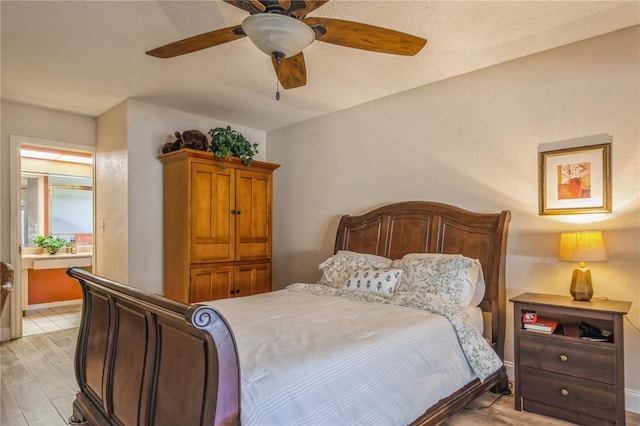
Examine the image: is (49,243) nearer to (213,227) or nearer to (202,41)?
(213,227)

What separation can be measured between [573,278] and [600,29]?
67.2 inches

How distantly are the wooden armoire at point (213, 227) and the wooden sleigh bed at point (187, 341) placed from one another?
140cm

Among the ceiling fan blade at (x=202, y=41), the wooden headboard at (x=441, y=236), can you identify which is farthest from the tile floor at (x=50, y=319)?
the ceiling fan blade at (x=202, y=41)

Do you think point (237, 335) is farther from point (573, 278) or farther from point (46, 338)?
point (46, 338)

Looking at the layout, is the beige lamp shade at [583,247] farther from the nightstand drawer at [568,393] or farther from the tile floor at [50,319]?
the tile floor at [50,319]

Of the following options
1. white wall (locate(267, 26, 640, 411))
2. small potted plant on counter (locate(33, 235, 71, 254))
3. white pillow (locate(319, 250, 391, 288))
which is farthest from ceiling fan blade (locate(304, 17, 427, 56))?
small potted plant on counter (locate(33, 235, 71, 254))

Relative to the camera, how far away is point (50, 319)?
4855mm

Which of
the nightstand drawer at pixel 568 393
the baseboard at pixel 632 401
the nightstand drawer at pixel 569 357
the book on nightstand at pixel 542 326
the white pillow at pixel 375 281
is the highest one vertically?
the white pillow at pixel 375 281

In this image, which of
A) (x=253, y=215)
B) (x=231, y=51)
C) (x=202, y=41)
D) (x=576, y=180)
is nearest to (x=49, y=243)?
(x=253, y=215)

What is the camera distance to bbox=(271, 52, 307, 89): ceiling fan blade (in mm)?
2354

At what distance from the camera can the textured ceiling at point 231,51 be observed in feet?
7.43

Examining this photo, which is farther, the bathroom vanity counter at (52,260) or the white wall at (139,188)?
the bathroom vanity counter at (52,260)

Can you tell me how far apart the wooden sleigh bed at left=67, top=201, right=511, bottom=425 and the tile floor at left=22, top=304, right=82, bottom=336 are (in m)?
2.77

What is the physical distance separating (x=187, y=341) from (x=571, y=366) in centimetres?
229
